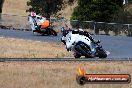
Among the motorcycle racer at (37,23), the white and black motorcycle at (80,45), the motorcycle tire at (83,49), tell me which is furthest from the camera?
the motorcycle racer at (37,23)

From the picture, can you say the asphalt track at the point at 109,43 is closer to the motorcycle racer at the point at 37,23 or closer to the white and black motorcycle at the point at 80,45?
the motorcycle racer at the point at 37,23

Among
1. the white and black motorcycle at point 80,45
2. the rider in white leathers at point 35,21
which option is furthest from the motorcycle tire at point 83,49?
the rider in white leathers at point 35,21

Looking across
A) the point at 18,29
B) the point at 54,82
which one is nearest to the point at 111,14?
the point at 18,29

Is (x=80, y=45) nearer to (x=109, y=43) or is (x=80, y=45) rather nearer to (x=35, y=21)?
(x=109, y=43)

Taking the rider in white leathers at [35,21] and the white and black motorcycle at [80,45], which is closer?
the white and black motorcycle at [80,45]

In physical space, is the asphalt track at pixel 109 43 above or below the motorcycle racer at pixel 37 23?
below

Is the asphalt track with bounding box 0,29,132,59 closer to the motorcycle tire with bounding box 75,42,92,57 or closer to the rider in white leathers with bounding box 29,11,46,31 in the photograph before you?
the rider in white leathers with bounding box 29,11,46,31

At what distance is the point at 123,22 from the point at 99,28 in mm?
5044

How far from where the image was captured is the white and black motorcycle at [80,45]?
25.5 meters

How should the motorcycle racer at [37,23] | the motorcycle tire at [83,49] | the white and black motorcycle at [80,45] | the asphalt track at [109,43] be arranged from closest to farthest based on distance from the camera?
the white and black motorcycle at [80,45] → the motorcycle tire at [83,49] → the asphalt track at [109,43] → the motorcycle racer at [37,23]

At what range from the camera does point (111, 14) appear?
197 feet

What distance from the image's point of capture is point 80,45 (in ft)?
84.3

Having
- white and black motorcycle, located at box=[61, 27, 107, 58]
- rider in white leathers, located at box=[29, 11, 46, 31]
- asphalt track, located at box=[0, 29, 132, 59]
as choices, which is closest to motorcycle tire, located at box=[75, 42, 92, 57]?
white and black motorcycle, located at box=[61, 27, 107, 58]

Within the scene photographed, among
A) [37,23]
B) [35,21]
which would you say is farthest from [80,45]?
[35,21]
